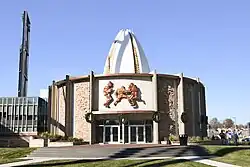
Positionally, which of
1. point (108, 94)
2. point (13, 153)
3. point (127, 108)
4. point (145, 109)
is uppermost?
point (108, 94)

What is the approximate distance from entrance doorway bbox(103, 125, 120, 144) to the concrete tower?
3520cm

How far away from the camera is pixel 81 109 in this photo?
39.0 meters

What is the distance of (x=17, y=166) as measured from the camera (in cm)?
1800

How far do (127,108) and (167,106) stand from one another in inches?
190

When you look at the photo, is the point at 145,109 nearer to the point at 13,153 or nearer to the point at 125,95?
the point at 125,95

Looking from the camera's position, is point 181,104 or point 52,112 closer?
point 181,104

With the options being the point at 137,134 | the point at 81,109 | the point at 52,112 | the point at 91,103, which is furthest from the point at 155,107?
the point at 52,112

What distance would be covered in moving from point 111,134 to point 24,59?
126ft

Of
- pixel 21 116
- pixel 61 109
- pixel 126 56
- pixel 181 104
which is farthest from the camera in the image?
pixel 21 116

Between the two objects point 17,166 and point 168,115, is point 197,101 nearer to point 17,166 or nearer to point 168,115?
point 168,115

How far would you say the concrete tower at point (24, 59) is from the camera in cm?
6809

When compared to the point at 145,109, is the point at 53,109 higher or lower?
higher

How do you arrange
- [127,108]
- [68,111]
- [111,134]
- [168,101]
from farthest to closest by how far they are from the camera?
[68,111]
[168,101]
[111,134]
[127,108]

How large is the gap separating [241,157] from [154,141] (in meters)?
15.7
